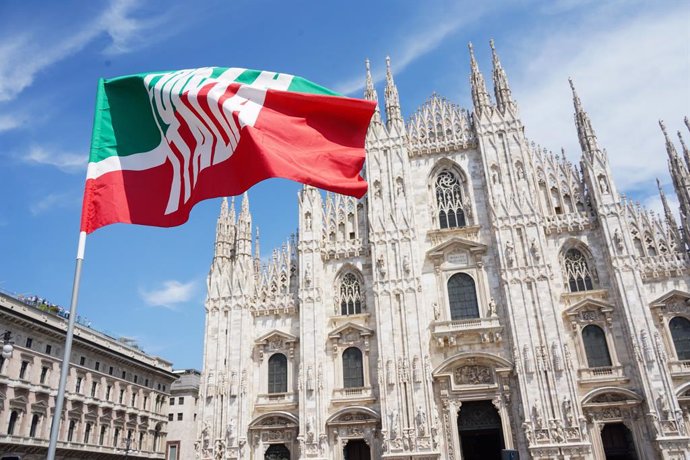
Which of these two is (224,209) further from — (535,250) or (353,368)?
(535,250)

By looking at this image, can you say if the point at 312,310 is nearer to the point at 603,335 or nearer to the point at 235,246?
the point at 235,246

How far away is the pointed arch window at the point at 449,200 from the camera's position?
115 ft

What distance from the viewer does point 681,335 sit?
29203mm

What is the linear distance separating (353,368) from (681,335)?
703 inches

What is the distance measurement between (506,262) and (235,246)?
17.3 meters

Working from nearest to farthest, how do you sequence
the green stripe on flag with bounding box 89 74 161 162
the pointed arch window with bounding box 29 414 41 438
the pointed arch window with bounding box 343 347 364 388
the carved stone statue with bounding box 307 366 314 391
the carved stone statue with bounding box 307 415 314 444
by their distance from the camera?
the green stripe on flag with bounding box 89 74 161 162, the carved stone statue with bounding box 307 415 314 444, the carved stone statue with bounding box 307 366 314 391, the pointed arch window with bounding box 343 347 364 388, the pointed arch window with bounding box 29 414 41 438

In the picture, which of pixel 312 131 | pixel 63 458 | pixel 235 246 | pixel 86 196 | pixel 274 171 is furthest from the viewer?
pixel 63 458

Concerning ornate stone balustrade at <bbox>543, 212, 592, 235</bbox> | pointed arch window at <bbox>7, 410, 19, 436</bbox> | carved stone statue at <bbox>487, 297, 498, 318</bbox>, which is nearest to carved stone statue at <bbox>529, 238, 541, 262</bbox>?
ornate stone balustrade at <bbox>543, 212, 592, 235</bbox>

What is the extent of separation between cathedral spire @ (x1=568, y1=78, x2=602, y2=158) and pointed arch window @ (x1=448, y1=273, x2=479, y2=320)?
10903mm

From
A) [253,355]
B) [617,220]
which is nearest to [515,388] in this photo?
[617,220]

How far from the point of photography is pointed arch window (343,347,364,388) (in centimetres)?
3225

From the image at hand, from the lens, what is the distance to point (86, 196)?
35.7ft

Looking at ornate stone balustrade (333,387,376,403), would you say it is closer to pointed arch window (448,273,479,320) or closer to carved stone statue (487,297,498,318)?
pointed arch window (448,273,479,320)

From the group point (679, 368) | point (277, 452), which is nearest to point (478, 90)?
point (679, 368)
